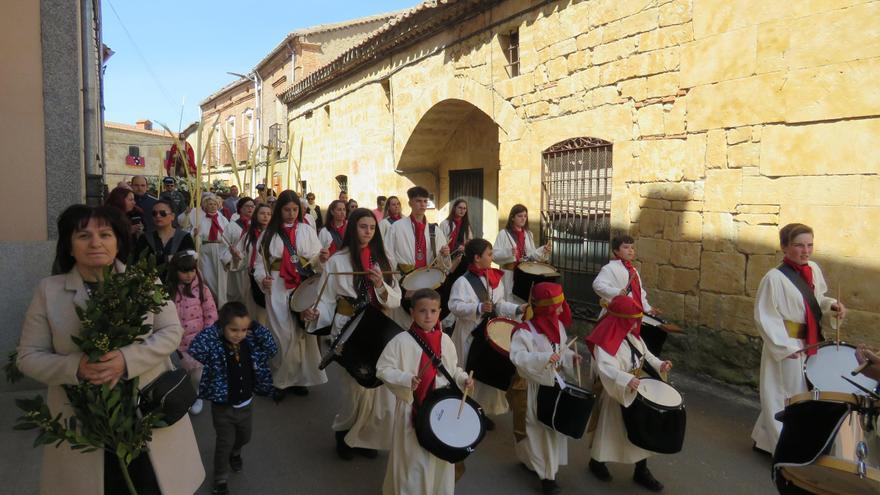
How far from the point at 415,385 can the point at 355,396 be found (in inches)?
48.0

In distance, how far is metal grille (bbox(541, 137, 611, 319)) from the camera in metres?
7.25

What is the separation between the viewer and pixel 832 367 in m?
3.60

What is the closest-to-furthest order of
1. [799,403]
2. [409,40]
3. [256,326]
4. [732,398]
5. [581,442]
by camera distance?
[799,403], [256,326], [581,442], [732,398], [409,40]

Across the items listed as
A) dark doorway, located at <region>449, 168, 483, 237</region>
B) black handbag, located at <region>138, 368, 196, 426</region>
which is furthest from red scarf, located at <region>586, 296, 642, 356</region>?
dark doorway, located at <region>449, 168, 483, 237</region>

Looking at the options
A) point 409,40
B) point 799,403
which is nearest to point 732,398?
point 799,403

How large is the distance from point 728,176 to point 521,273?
2373 mm

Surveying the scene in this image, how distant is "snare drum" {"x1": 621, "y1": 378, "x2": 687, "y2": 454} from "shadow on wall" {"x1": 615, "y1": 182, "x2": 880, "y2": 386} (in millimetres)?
2550

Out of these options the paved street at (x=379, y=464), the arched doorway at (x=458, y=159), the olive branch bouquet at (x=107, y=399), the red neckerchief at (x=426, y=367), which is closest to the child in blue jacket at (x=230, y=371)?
the paved street at (x=379, y=464)

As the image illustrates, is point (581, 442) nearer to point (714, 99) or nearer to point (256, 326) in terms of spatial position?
point (256, 326)

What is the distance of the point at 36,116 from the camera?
16.0 feet

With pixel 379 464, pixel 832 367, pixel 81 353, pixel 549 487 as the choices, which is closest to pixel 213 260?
pixel 379 464

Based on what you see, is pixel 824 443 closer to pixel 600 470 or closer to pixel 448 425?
pixel 600 470

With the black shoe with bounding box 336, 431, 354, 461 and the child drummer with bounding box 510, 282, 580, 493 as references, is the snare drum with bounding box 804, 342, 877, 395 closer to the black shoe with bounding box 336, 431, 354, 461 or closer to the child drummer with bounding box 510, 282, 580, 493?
the child drummer with bounding box 510, 282, 580, 493

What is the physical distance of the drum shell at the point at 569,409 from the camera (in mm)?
3434
